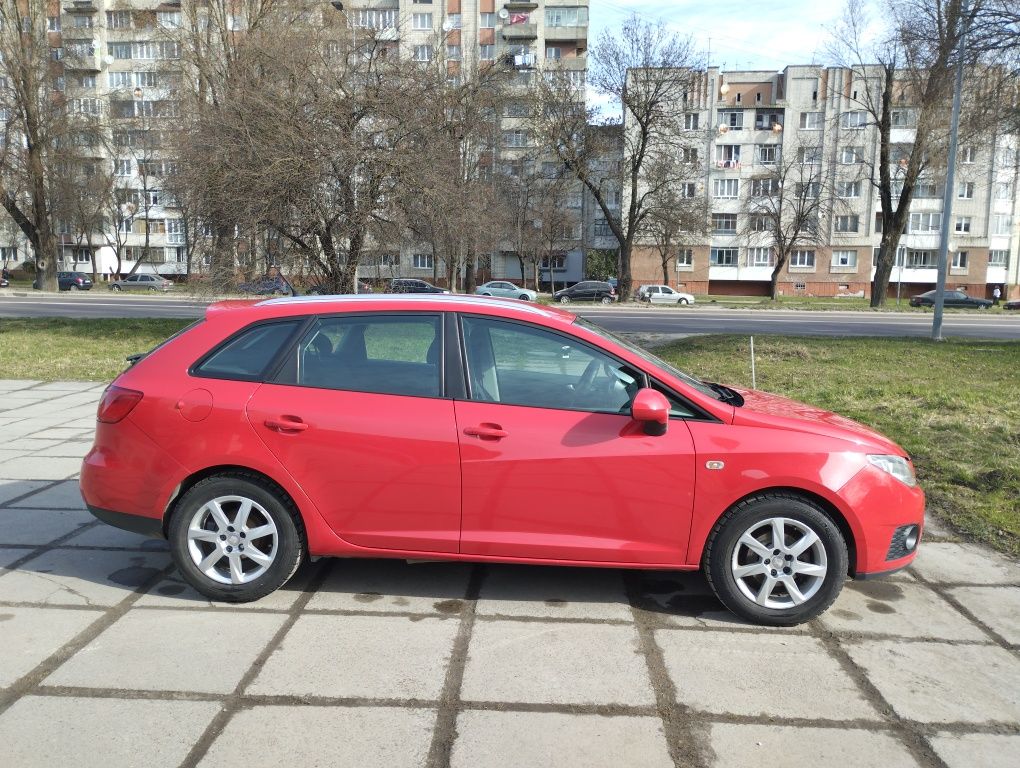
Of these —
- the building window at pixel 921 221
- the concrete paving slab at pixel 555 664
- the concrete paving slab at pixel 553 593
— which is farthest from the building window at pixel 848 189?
the concrete paving slab at pixel 555 664

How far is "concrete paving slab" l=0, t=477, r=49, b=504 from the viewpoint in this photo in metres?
6.00

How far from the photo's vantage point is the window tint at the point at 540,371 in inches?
163

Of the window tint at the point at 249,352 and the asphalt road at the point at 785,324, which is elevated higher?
the window tint at the point at 249,352

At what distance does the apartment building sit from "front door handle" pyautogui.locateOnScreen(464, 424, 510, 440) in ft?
210

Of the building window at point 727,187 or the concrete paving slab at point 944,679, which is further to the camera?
the building window at point 727,187

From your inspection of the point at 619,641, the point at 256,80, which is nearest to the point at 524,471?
the point at 619,641

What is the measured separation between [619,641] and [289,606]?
67.7 inches

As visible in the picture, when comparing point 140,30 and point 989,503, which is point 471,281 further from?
point 989,503

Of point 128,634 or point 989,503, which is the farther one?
point 989,503

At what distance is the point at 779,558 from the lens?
4020 millimetres

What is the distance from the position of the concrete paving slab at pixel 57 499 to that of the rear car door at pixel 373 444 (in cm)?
245

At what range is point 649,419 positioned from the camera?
392 cm

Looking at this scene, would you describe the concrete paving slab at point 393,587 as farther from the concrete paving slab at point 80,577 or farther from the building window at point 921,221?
the building window at point 921,221

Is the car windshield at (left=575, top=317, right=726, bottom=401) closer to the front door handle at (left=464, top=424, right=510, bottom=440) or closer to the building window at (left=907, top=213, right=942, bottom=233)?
the front door handle at (left=464, top=424, right=510, bottom=440)
